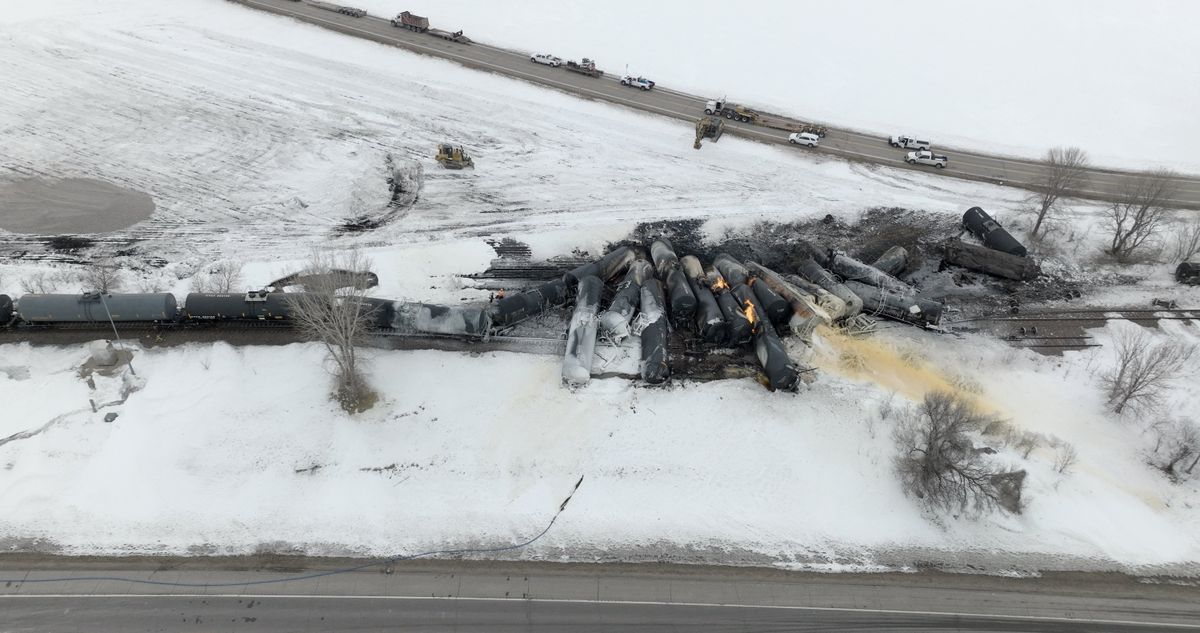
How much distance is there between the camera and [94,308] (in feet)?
113

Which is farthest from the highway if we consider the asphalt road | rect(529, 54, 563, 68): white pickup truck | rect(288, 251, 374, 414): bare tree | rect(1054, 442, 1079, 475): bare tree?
rect(529, 54, 563, 68): white pickup truck

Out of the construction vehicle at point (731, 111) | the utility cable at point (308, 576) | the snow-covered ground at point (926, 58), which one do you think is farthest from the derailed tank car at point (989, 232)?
the utility cable at point (308, 576)

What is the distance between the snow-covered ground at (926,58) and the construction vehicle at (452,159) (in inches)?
917

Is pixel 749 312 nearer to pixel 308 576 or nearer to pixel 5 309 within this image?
pixel 308 576

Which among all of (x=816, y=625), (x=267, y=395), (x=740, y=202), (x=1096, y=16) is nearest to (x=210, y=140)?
(x=267, y=395)

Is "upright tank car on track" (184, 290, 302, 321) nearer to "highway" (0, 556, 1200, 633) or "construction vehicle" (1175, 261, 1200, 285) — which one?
"highway" (0, 556, 1200, 633)

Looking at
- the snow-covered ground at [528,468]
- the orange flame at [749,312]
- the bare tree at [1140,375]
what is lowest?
the snow-covered ground at [528,468]

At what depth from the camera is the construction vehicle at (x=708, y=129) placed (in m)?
54.2

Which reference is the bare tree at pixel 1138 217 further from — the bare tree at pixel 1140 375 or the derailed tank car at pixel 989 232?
the bare tree at pixel 1140 375

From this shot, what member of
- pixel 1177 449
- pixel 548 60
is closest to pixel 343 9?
pixel 548 60

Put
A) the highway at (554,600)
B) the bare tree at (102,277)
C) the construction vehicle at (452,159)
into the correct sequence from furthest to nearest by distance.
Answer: the construction vehicle at (452,159) < the bare tree at (102,277) < the highway at (554,600)

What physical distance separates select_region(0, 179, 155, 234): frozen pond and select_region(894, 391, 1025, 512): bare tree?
A: 53261mm

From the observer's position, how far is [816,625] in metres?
26.0

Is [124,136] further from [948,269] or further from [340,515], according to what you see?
[948,269]
